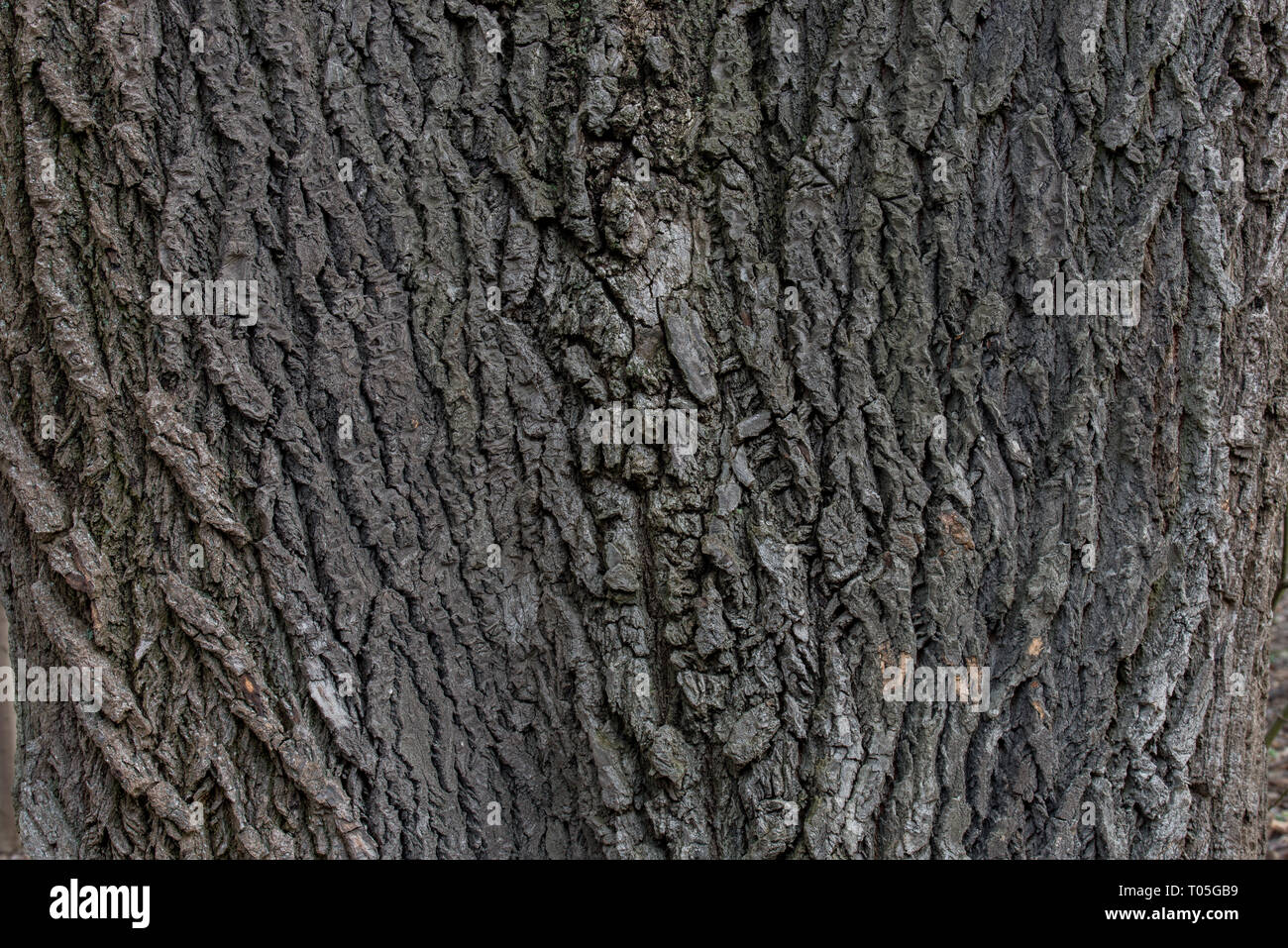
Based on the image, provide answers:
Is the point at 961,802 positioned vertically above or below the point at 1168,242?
below

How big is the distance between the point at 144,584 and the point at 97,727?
0.33 meters

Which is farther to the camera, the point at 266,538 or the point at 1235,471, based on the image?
the point at 1235,471

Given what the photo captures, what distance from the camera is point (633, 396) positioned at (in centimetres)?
190

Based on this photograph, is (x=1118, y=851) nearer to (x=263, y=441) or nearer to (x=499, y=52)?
(x=263, y=441)

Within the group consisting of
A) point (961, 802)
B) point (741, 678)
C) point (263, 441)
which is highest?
point (263, 441)

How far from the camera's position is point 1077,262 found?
1930 mm

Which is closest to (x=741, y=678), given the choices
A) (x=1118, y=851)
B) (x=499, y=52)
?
(x=1118, y=851)

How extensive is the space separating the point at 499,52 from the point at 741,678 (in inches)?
60.0

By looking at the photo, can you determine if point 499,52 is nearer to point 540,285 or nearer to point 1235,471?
point 540,285

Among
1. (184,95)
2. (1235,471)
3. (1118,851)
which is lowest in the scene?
(1118,851)

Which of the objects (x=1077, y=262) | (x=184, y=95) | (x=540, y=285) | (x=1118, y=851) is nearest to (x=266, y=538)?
(x=540, y=285)

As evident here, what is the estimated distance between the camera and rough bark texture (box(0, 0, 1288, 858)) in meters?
1.87

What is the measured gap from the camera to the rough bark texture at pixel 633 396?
6.13ft

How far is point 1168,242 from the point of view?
6.38ft
